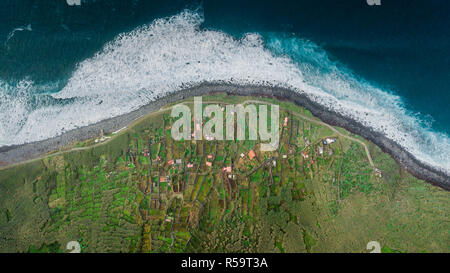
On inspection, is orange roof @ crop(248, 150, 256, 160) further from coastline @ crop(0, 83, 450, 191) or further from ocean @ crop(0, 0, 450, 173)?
ocean @ crop(0, 0, 450, 173)

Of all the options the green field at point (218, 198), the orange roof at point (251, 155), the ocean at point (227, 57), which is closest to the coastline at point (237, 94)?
the ocean at point (227, 57)

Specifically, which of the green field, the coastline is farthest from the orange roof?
the coastline

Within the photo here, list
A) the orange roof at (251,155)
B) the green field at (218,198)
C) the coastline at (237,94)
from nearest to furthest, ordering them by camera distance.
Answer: the green field at (218,198) → the orange roof at (251,155) → the coastline at (237,94)

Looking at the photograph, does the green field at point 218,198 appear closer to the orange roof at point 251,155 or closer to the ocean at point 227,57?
the orange roof at point 251,155

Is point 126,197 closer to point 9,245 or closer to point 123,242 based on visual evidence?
point 123,242

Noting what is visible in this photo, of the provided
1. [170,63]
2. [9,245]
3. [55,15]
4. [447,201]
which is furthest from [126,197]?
[447,201]

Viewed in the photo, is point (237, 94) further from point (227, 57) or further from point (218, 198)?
point (218, 198)
